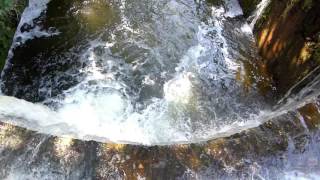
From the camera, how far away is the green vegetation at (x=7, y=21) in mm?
6264

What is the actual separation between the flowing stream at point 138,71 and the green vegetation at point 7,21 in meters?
0.21

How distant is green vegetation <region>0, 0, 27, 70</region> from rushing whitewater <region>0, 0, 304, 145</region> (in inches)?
8.3

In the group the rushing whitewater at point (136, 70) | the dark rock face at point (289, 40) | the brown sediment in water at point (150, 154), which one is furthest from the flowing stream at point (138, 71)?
the brown sediment in water at point (150, 154)

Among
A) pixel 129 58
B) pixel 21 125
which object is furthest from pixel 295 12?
pixel 21 125

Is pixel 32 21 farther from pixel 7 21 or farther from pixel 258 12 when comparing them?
pixel 258 12

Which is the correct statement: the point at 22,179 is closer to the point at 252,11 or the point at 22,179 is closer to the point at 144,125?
the point at 144,125

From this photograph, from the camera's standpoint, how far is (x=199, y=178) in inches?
177

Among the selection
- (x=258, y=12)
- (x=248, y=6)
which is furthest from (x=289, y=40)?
(x=248, y=6)

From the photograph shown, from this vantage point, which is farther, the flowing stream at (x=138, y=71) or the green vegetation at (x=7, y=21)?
the green vegetation at (x=7, y=21)

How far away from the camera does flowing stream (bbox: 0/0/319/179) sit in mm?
6059

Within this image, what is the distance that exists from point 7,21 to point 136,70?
2.10 metres

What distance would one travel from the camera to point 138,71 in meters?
6.87

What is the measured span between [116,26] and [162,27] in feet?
2.56

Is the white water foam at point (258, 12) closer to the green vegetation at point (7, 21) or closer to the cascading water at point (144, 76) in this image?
the cascading water at point (144, 76)
